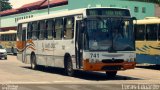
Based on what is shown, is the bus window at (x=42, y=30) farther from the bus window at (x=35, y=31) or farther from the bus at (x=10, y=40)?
the bus at (x=10, y=40)

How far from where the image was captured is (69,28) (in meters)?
22.2

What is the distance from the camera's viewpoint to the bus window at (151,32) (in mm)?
27841

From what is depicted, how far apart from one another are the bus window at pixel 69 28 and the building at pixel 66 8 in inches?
2199

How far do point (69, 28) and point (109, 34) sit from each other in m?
2.47

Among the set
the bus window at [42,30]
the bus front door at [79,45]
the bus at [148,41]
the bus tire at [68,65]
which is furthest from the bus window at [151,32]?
the bus front door at [79,45]

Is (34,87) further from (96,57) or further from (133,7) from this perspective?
(133,7)

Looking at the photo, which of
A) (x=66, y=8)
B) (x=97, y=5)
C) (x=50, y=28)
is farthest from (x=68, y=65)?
(x=66, y=8)

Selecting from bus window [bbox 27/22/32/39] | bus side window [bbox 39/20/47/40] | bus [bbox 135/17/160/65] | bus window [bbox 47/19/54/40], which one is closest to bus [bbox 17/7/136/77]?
bus window [bbox 47/19/54/40]

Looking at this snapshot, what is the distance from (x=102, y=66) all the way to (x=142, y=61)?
9.40 metres

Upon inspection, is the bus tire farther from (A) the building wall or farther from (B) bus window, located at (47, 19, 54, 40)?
(A) the building wall

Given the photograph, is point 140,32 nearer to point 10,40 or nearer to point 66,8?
point 10,40

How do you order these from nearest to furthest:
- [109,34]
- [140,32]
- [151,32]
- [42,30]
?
[109,34], [42,30], [151,32], [140,32]

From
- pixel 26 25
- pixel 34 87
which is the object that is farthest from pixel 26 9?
pixel 34 87

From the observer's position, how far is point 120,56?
20516mm
